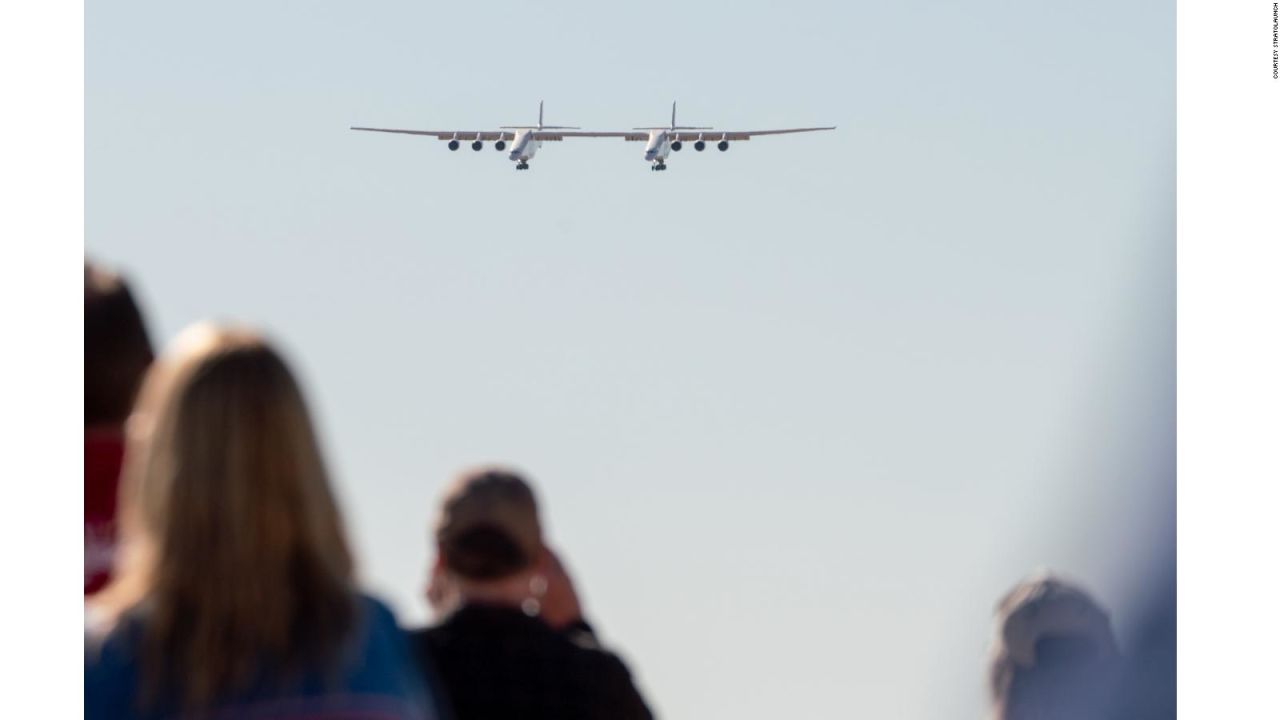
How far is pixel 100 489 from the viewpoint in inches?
186

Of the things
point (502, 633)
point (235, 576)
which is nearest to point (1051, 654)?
point (502, 633)

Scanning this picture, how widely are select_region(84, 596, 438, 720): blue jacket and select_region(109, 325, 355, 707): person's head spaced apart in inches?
1.2

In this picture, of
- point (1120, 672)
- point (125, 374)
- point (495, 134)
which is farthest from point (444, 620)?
point (495, 134)

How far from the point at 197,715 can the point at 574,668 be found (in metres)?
1.72

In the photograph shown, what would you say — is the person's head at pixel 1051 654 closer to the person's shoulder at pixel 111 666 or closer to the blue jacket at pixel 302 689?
the blue jacket at pixel 302 689

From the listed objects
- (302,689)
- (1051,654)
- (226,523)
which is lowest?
(1051,654)

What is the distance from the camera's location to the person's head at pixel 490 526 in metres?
4.78

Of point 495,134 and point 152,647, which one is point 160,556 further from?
point 495,134

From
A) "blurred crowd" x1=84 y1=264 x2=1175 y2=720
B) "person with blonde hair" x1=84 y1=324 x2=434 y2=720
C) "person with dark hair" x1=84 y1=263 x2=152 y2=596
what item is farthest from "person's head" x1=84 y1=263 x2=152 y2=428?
"person with blonde hair" x1=84 y1=324 x2=434 y2=720

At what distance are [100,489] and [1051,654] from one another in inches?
101

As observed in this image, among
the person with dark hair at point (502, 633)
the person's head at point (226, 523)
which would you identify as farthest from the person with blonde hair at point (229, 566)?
the person with dark hair at point (502, 633)

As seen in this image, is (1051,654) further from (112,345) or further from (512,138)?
(512,138)

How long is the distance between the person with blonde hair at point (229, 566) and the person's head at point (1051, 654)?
2085mm

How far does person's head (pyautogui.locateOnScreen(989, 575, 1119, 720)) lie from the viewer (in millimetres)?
5086
